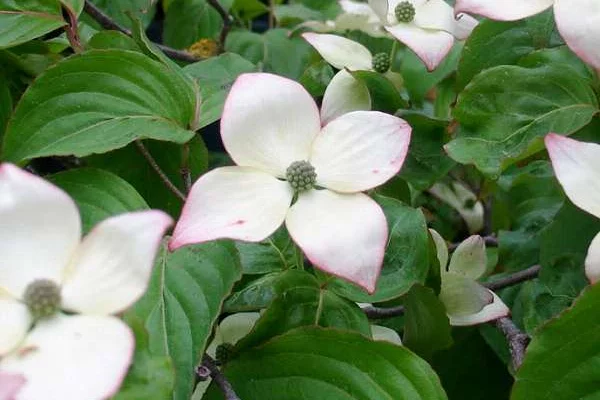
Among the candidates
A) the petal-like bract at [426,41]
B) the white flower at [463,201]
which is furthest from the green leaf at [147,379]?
the white flower at [463,201]

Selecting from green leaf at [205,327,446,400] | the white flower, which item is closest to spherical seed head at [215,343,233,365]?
green leaf at [205,327,446,400]

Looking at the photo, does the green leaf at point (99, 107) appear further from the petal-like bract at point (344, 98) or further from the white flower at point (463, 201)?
the white flower at point (463, 201)

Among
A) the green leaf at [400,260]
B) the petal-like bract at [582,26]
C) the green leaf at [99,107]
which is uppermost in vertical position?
the petal-like bract at [582,26]

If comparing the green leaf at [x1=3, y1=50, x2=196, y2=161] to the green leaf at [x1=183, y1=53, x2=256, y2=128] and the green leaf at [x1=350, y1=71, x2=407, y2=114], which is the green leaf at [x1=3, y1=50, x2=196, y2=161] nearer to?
the green leaf at [x1=183, y1=53, x2=256, y2=128]

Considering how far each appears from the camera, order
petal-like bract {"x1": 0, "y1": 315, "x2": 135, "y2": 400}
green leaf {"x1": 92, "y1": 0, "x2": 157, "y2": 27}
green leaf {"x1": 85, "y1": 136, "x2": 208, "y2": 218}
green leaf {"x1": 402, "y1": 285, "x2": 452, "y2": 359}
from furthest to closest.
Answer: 1. green leaf {"x1": 92, "y1": 0, "x2": 157, "y2": 27}
2. green leaf {"x1": 85, "y1": 136, "x2": 208, "y2": 218}
3. green leaf {"x1": 402, "y1": 285, "x2": 452, "y2": 359}
4. petal-like bract {"x1": 0, "y1": 315, "x2": 135, "y2": 400}

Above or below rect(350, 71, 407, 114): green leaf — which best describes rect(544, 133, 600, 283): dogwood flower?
above

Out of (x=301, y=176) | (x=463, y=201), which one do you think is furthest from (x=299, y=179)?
(x=463, y=201)

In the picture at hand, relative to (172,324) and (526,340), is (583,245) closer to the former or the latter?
(526,340)
